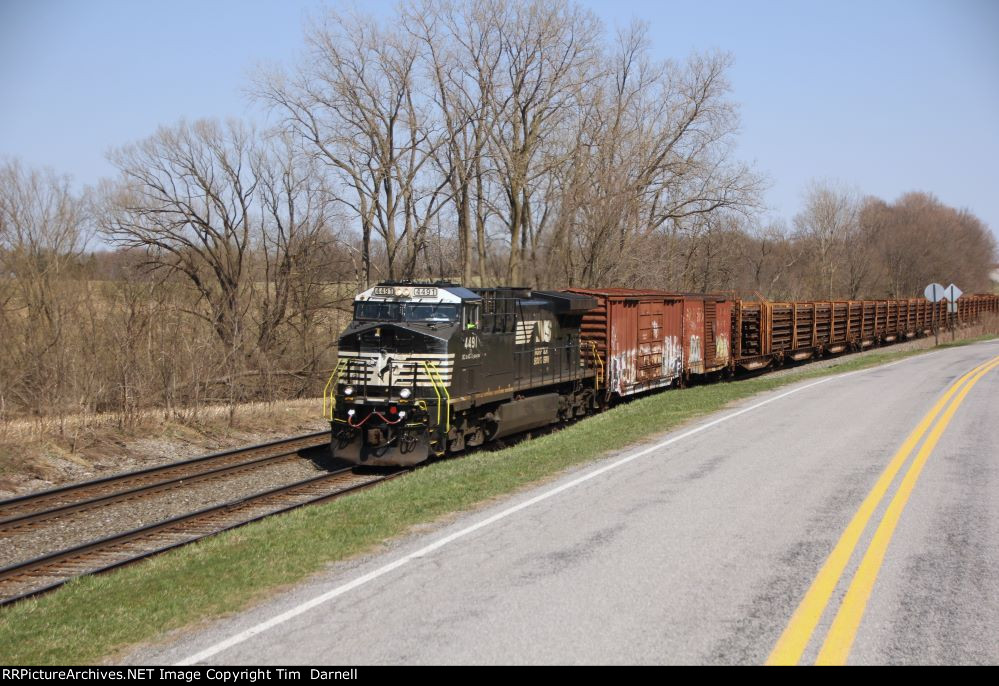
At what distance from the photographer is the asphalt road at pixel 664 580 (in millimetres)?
5484

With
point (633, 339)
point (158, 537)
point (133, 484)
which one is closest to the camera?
point (158, 537)

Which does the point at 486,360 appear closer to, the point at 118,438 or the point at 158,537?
the point at 158,537

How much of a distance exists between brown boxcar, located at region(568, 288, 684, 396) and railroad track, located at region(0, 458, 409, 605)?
301 inches

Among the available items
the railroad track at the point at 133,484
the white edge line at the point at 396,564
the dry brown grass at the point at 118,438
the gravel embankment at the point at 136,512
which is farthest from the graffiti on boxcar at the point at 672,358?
the gravel embankment at the point at 136,512

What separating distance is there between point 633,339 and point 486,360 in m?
6.93

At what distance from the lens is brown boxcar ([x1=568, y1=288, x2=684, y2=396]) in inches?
834

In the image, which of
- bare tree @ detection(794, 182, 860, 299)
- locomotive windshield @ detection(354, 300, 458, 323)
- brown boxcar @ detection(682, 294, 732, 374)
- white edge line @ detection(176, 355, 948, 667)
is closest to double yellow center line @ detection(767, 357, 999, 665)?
white edge line @ detection(176, 355, 948, 667)

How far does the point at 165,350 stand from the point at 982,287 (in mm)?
105213

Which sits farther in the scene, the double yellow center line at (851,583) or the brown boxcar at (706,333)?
the brown boxcar at (706,333)

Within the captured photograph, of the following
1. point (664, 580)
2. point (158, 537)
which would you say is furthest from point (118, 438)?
point (664, 580)

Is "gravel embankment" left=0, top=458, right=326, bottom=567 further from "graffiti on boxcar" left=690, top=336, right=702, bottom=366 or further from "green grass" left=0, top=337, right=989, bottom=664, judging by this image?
"graffiti on boxcar" left=690, top=336, right=702, bottom=366

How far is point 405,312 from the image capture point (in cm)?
1625

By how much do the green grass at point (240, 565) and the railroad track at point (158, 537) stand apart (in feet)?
3.31

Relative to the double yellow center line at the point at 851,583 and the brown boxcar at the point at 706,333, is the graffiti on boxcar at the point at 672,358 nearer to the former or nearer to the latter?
the brown boxcar at the point at 706,333
